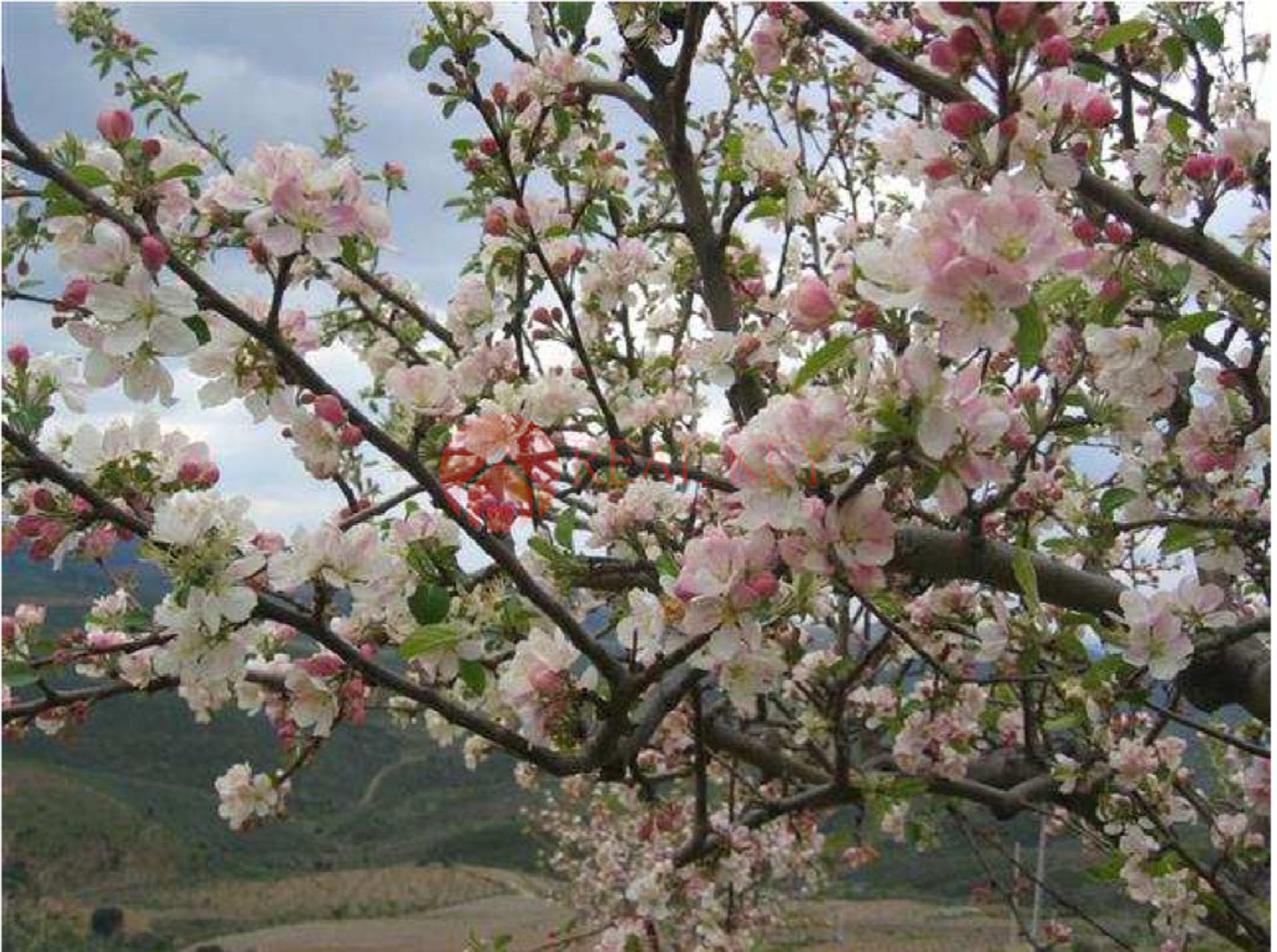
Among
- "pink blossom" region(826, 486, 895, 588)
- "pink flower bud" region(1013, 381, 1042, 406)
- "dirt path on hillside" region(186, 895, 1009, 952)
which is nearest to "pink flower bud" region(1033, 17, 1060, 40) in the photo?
"pink blossom" region(826, 486, 895, 588)

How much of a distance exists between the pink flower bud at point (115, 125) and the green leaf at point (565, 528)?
850 millimetres

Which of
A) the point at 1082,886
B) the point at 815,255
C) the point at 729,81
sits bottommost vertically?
the point at 1082,886

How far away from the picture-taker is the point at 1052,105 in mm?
1509

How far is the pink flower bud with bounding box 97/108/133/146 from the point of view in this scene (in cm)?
158

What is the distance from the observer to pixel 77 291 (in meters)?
1.54

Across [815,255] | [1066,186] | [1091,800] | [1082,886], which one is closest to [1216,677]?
[1091,800]

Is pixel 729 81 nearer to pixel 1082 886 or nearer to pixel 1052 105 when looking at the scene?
pixel 1052 105

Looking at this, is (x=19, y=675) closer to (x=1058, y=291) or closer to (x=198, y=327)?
(x=198, y=327)

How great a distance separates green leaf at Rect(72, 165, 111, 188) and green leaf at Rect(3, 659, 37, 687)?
33.4 inches

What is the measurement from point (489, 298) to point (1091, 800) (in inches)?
88.6

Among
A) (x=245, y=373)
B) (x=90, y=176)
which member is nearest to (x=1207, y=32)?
(x=245, y=373)

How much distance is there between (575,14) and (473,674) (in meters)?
1.43

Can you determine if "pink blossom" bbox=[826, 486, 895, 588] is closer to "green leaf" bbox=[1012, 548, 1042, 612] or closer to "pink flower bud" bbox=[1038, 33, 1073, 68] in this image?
"green leaf" bbox=[1012, 548, 1042, 612]

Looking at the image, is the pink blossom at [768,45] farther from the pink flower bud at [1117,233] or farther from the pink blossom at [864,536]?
the pink blossom at [864,536]
